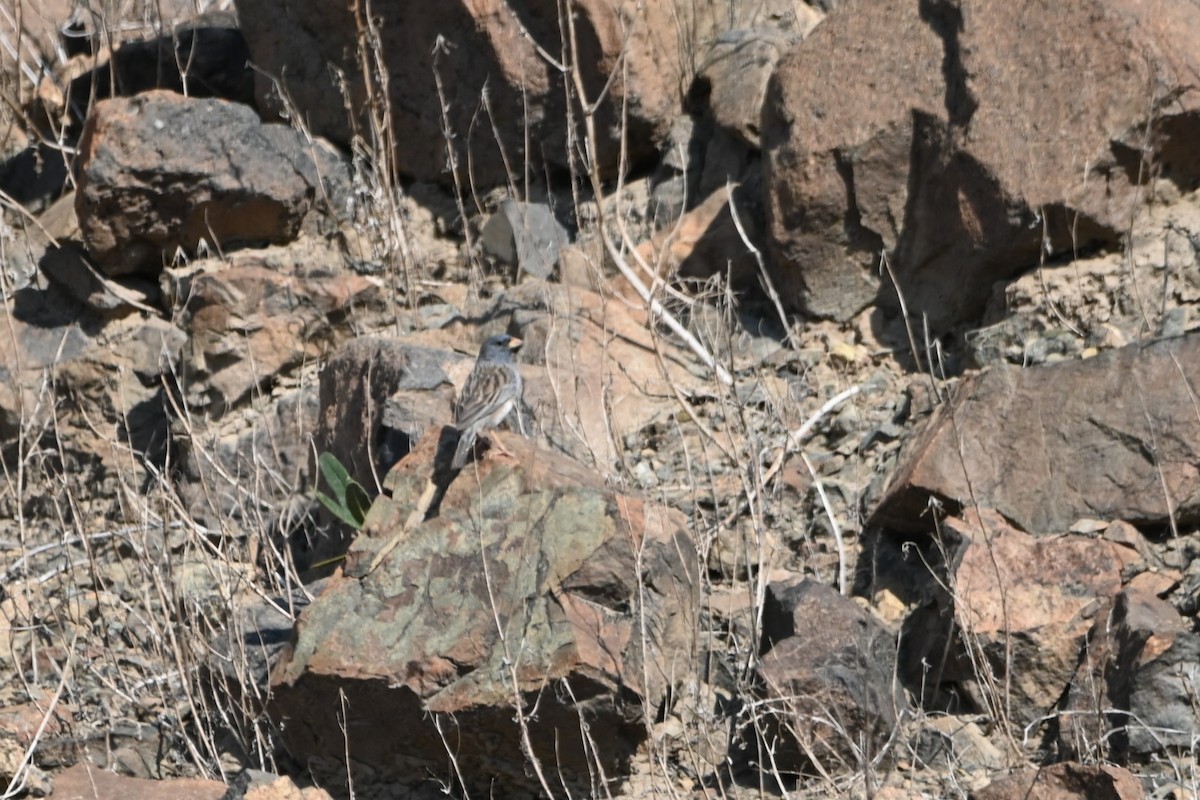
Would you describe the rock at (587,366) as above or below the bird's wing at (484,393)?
below

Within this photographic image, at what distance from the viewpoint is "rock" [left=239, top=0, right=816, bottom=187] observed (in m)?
7.34

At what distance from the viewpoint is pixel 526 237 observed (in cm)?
735

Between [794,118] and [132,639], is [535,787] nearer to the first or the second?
[132,639]

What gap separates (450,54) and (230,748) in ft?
12.5

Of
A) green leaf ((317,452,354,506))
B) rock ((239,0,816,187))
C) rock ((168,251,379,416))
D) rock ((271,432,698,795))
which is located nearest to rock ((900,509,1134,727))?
rock ((271,432,698,795))

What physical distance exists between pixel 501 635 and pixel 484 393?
1436mm

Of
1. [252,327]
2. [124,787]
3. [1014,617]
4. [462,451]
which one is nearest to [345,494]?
[462,451]

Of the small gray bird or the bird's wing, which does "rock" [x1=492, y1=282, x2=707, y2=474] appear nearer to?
the small gray bird

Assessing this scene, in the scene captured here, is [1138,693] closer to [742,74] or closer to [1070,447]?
[1070,447]

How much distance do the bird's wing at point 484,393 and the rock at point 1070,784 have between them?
2092mm

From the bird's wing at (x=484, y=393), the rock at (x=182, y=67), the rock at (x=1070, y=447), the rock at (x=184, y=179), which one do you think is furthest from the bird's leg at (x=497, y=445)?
the rock at (x=182, y=67)

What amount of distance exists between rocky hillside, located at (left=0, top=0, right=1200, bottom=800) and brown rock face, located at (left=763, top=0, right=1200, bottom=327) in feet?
0.05

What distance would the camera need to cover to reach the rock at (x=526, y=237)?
7.33m

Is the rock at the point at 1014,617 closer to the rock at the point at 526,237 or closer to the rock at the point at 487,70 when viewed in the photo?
the rock at the point at 526,237
